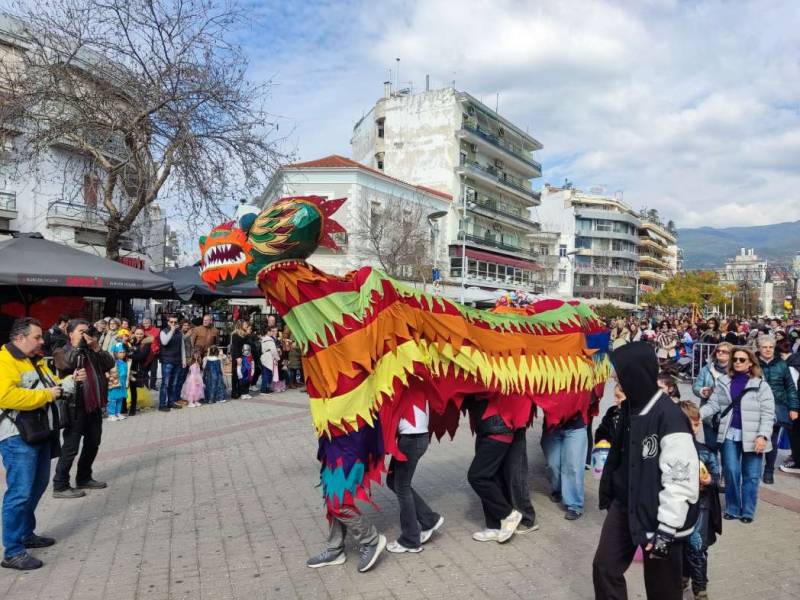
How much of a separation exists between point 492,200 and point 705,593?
45400mm

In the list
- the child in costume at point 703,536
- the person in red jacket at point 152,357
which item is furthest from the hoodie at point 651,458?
the person in red jacket at point 152,357

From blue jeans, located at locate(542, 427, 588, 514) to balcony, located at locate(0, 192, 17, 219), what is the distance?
74.4 ft

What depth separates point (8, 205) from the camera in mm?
21750

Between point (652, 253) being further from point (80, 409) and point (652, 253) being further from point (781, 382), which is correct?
point (80, 409)

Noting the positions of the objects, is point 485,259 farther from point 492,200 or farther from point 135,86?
point 135,86

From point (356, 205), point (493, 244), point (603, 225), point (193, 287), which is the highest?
point (603, 225)

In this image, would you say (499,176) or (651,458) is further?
(499,176)

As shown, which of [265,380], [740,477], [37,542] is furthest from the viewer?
[265,380]

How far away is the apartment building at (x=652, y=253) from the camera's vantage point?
75188 mm

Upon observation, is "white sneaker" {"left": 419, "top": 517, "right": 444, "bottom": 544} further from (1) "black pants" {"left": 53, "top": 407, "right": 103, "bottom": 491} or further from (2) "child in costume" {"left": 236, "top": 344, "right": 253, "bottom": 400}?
(2) "child in costume" {"left": 236, "top": 344, "right": 253, "bottom": 400}

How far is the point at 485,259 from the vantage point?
4438 centimetres

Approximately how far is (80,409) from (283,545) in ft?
8.26

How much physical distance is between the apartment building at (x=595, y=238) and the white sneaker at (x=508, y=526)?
60022 millimetres

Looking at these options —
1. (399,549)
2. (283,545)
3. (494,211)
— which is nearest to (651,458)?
(399,549)
